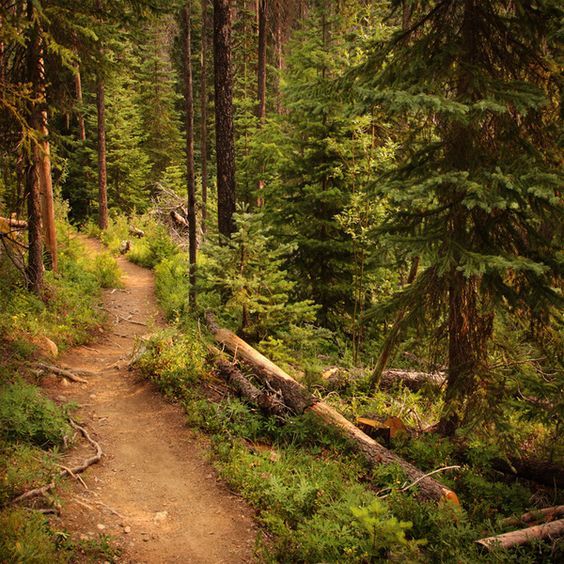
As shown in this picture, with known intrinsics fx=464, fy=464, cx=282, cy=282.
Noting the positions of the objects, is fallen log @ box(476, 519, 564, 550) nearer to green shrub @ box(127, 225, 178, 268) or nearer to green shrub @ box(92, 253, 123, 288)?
green shrub @ box(92, 253, 123, 288)

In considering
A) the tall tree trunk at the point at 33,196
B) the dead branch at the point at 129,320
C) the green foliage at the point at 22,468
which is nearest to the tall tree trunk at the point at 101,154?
the dead branch at the point at 129,320

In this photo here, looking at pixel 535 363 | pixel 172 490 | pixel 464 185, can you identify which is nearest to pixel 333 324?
pixel 535 363

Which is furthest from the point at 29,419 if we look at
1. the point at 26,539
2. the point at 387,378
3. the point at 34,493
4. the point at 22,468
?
the point at 387,378

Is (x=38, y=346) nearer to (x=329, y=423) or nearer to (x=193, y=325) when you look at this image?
(x=193, y=325)

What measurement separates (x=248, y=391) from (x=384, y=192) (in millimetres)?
4556

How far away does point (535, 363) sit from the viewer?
7.14 m

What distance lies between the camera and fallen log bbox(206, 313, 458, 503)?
6.40 metres

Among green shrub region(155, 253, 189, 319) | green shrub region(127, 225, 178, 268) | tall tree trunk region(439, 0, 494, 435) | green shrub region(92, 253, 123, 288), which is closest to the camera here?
tall tree trunk region(439, 0, 494, 435)

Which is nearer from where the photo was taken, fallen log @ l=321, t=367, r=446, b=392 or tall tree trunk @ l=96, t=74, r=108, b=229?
fallen log @ l=321, t=367, r=446, b=392

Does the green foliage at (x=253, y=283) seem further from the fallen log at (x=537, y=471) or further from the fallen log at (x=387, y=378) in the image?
the fallen log at (x=537, y=471)

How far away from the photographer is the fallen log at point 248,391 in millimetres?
8156

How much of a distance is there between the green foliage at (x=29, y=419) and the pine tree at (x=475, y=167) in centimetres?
531

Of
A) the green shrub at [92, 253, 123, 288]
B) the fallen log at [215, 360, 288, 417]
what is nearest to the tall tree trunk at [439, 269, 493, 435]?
the fallen log at [215, 360, 288, 417]

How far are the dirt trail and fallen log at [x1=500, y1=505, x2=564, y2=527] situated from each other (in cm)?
319
